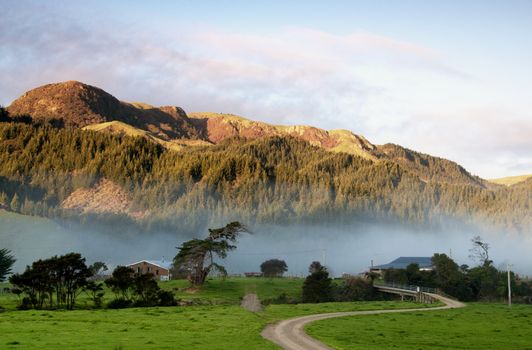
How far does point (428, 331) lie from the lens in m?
55.7

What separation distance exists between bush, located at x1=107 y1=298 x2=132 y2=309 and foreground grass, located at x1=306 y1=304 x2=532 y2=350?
35.0 m

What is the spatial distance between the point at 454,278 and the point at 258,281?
4041cm

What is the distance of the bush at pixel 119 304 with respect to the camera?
88625 millimetres

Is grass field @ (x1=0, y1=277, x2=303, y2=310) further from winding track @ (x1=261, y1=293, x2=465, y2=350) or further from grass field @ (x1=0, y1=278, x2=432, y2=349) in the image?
winding track @ (x1=261, y1=293, x2=465, y2=350)

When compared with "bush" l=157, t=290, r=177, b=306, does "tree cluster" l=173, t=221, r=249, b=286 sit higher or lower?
higher

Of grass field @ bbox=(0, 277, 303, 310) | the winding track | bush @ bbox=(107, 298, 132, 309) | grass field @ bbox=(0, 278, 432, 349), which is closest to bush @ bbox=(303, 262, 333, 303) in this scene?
grass field @ bbox=(0, 277, 303, 310)

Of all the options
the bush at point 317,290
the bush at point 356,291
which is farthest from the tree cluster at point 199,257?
the bush at point 356,291

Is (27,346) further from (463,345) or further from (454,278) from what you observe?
(454,278)

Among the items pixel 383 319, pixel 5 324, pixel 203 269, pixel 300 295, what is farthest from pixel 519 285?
pixel 5 324

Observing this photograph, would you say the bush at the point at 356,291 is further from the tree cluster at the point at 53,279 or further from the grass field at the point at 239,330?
the tree cluster at the point at 53,279

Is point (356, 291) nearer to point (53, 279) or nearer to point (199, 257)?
point (199, 257)

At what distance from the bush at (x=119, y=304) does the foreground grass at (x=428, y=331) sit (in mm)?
34955

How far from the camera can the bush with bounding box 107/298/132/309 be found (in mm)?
88625

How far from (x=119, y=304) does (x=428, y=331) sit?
48884 millimetres
